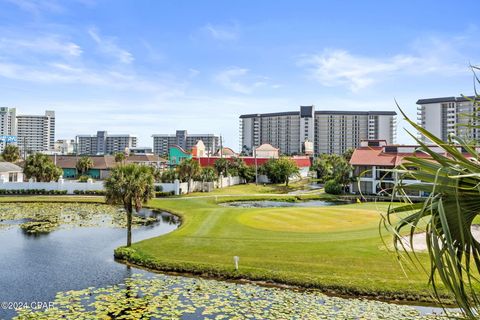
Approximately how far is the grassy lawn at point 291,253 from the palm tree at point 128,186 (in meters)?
3.07

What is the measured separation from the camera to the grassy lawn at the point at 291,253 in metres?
19.5

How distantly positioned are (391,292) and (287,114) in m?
179

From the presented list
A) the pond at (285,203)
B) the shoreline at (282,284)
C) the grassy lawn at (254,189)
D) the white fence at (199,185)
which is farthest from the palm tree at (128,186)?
the grassy lawn at (254,189)

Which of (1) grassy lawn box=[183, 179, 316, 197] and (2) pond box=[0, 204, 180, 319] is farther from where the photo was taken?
(1) grassy lawn box=[183, 179, 316, 197]

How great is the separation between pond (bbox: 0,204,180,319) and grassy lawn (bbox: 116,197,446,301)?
2255 millimetres

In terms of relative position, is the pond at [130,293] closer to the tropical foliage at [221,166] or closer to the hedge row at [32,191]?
the hedge row at [32,191]

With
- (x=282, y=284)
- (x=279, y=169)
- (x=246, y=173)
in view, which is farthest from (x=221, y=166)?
(x=282, y=284)

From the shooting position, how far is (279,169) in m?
82.8

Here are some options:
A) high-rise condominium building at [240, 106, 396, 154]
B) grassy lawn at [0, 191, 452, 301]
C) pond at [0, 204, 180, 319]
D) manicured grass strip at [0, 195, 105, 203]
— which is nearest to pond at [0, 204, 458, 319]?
pond at [0, 204, 180, 319]

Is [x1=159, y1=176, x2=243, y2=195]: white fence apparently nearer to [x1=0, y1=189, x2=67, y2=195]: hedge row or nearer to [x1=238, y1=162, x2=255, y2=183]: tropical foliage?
[x1=238, y1=162, x2=255, y2=183]: tropical foliage

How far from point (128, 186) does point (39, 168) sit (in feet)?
137

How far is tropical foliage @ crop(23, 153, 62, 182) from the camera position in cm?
6062

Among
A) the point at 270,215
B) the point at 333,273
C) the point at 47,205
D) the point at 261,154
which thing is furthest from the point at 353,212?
the point at 261,154

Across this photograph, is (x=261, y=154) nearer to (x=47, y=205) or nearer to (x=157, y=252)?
(x=47, y=205)
